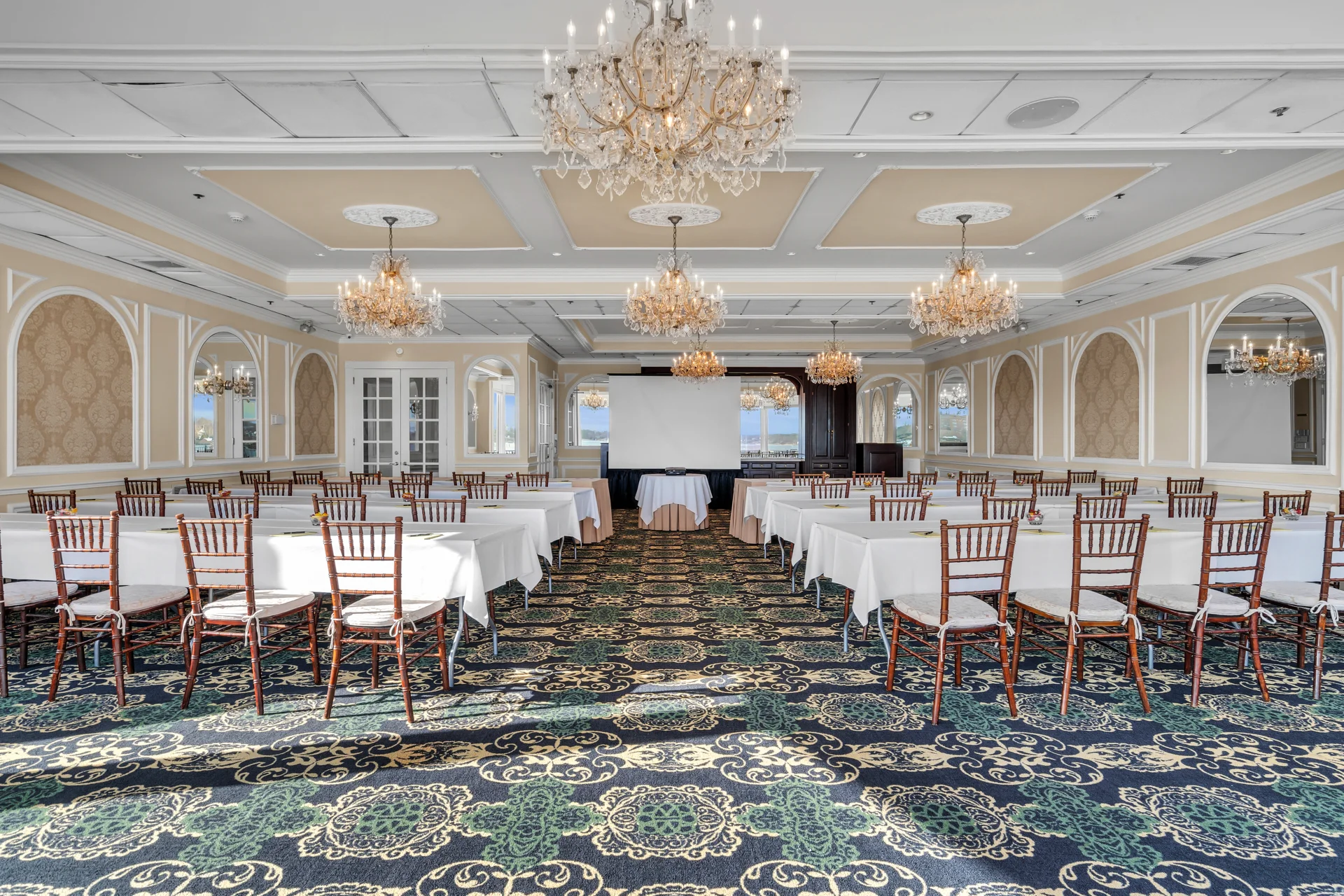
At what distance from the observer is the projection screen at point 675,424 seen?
14.5m

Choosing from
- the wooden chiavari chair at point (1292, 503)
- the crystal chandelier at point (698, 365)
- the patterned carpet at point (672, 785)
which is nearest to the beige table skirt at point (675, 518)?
the crystal chandelier at point (698, 365)

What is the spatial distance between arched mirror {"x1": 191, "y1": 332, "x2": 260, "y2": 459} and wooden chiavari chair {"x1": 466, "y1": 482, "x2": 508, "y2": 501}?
3575 millimetres

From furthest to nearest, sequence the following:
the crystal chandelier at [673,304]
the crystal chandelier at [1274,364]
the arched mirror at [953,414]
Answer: the arched mirror at [953,414], the crystal chandelier at [673,304], the crystal chandelier at [1274,364]

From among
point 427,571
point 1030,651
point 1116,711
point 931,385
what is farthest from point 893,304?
point 427,571

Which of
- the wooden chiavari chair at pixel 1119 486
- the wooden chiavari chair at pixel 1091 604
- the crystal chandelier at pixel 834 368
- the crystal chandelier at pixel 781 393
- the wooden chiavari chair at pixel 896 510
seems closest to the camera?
the wooden chiavari chair at pixel 1091 604

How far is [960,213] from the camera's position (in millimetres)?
6539

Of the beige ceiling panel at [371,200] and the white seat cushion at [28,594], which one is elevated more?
the beige ceiling panel at [371,200]

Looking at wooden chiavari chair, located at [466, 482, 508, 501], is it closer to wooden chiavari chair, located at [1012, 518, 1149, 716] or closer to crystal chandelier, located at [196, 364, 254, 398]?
crystal chandelier, located at [196, 364, 254, 398]

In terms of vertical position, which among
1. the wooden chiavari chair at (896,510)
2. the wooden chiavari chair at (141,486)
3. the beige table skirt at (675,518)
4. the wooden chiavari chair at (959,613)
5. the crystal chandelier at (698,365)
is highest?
the crystal chandelier at (698,365)

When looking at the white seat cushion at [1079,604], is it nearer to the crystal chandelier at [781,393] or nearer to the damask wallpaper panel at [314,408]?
the damask wallpaper panel at [314,408]

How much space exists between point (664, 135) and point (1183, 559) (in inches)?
140

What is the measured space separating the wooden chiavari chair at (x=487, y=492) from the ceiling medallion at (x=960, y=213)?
181 inches

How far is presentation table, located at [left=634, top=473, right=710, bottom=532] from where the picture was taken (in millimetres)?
10867

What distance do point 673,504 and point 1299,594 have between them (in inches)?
310
